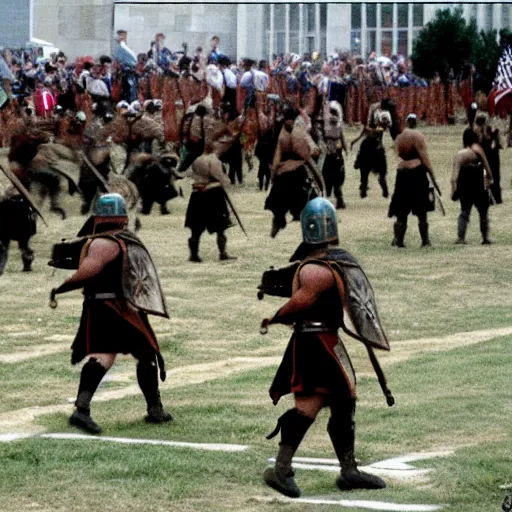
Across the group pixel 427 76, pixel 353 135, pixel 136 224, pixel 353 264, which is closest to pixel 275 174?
pixel 136 224

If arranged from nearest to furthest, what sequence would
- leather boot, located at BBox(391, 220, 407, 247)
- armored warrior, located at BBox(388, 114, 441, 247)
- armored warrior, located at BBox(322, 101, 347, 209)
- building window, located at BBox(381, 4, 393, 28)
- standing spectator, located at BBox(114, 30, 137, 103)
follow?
armored warrior, located at BBox(388, 114, 441, 247) → leather boot, located at BBox(391, 220, 407, 247) → armored warrior, located at BBox(322, 101, 347, 209) → standing spectator, located at BBox(114, 30, 137, 103) → building window, located at BBox(381, 4, 393, 28)

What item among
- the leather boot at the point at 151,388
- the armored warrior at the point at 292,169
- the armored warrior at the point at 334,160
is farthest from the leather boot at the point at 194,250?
the leather boot at the point at 151,388

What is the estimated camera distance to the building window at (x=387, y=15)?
6550cm

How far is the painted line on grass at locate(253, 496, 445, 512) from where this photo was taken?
1063 centimetres

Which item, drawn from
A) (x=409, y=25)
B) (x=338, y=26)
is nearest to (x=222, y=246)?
(x=338, y=26)

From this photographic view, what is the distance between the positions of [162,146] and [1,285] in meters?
8.45

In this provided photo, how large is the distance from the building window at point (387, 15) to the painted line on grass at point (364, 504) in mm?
55121

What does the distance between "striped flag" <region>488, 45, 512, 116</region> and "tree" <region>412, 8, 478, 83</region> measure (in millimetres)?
15717

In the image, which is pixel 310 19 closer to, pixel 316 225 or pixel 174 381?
pixel 174 381

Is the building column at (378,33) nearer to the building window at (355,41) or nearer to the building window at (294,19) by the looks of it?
the building window at (355,41)

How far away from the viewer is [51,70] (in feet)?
135

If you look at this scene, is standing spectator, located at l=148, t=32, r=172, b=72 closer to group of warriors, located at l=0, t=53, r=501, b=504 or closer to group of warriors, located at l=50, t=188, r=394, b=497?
group of warriors, located at l=0, t=53, r=501, b=504

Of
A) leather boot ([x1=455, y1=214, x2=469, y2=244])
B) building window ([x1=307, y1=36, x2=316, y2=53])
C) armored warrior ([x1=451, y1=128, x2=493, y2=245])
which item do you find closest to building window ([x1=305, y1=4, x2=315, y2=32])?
building window ([x1=307, y1=36, x2=316, y2=53])

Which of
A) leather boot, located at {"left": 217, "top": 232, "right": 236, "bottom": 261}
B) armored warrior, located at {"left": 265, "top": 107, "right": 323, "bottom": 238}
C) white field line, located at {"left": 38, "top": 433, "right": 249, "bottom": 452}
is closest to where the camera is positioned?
white field line, located at {"left": 38, "top": 433, "right": 249, "bottom": 452}
